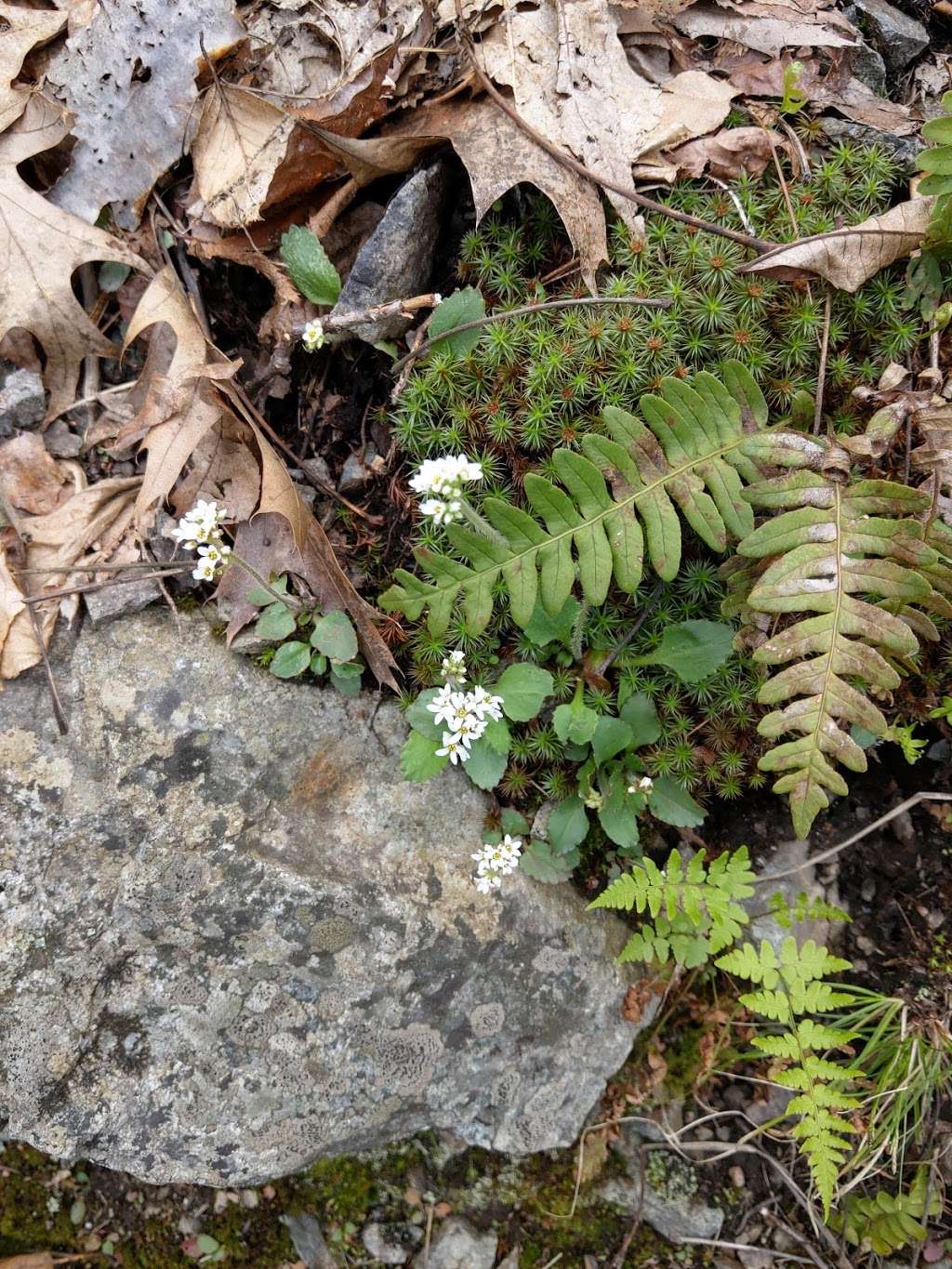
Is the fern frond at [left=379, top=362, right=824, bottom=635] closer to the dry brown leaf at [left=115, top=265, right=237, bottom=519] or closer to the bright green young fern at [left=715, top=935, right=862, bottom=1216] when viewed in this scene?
the dry brown leaf at [left=115, top=265, right=237, bottom=519]

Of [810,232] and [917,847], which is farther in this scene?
[917,847]

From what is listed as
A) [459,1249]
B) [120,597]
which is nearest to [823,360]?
[120,597]

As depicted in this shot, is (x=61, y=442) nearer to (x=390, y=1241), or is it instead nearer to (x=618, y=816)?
(x=618, y=816)

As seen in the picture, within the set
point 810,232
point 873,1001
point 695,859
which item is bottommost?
point 873,1001

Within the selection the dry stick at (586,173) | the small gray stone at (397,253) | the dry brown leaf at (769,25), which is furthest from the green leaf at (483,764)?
the dry brown leaf at (769,25)

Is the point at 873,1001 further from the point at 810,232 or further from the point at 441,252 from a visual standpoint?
the point at 441,252

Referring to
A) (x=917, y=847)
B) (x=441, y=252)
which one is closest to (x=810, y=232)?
(x=441, y=252)
